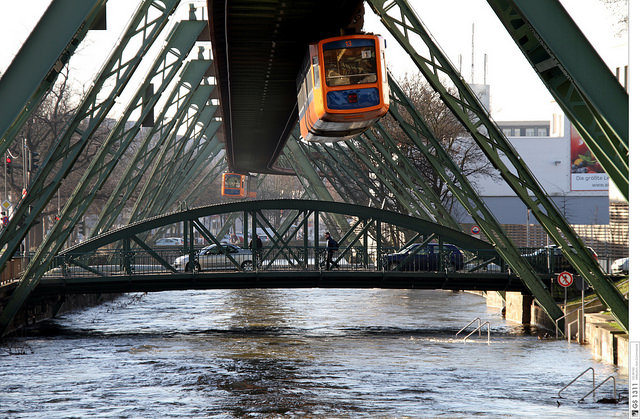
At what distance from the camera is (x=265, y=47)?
2684cm

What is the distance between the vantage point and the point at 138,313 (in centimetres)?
4003

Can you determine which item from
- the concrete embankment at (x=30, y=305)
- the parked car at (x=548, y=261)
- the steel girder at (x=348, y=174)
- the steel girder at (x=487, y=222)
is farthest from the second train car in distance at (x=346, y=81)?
the steel girder at (x=348, y=174)

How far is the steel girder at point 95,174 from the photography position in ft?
92.5

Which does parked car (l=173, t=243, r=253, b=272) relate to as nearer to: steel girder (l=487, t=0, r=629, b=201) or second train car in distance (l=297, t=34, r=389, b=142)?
second train car in distance (l=297, t=34, r=389, b=142)

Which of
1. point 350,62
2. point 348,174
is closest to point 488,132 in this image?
point 350,62

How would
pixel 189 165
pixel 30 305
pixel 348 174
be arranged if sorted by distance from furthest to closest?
pixel 189 165 < pixel 348 174 < pixel 30 305

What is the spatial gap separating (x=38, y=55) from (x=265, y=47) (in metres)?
15.9

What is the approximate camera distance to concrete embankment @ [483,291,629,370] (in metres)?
22.4

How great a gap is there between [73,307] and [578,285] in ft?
77.7

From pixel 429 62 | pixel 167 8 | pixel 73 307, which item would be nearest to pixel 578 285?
pixel 429 62

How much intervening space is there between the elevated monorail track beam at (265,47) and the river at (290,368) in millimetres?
8746

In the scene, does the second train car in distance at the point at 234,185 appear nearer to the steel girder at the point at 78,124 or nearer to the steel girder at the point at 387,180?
the steel girder at the point at 387,180

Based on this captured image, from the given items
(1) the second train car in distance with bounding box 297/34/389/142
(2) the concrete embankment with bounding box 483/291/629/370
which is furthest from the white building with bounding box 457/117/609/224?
(1) the second train car in distance with bounding box 297/34/389/142

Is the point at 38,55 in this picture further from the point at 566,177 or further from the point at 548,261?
the point at 566,177
